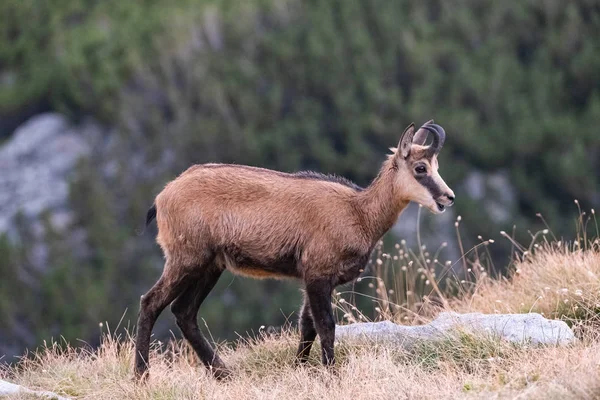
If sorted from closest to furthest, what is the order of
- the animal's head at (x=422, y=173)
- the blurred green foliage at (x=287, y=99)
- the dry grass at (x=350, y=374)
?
1. the dry grass at (x=350, y=374)
2. the animal's head at (x=422, y=173)
3. the blurred green foliage at (x=287, y=99)

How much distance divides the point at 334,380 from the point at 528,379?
141 cm

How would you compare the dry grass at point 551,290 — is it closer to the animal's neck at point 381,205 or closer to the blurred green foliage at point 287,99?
the animal's neck at point 381,205

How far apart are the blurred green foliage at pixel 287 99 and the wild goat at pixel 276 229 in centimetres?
1616

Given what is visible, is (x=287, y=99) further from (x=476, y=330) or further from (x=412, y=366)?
(x=412, y=366)

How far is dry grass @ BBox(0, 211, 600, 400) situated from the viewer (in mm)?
7176

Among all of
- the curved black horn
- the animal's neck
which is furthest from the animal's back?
the curved black horn

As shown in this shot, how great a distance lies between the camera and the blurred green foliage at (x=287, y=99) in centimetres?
2664

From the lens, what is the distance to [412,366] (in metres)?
7.89

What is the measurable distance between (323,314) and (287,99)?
23124 millimetres

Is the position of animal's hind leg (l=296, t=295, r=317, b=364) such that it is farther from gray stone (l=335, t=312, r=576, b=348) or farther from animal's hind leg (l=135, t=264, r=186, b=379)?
animal's hind leg (l=135, t=264, r=186, b=379)

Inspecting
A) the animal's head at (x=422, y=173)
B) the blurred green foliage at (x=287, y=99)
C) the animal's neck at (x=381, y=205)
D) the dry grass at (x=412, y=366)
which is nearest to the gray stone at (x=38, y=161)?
the blurred green foliage at (x=287, y=99)

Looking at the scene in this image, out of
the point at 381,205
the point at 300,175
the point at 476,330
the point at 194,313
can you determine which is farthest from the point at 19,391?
the point at 476,330

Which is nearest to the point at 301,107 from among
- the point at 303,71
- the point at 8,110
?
the point at 303,71

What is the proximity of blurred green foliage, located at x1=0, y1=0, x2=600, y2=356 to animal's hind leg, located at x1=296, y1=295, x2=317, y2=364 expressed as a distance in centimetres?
1611
